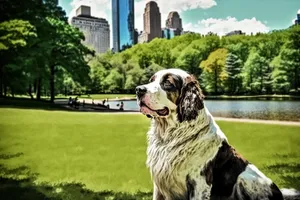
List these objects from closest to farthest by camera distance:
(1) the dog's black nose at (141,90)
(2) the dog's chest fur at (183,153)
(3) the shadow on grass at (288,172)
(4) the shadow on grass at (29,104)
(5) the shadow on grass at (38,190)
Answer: (1) the dog's black nose at (141,90) < (2) the dog's chest fur at (183,153) < (5) the shadow on grass at (38,190) < (3) the shadow on grass at (288,172) < (4) the shadow on grass at (29,104)

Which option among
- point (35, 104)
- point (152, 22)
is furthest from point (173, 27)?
point (35, 104)

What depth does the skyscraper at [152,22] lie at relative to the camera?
2984 mm

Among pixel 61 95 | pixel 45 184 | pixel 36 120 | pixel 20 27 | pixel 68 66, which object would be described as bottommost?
pixel 45 184

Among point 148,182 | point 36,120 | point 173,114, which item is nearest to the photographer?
point 173,114

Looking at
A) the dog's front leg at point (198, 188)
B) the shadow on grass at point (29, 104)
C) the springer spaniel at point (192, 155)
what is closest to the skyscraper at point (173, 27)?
the shadow on grass at point (29, 104)

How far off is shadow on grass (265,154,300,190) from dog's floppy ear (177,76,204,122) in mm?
1160

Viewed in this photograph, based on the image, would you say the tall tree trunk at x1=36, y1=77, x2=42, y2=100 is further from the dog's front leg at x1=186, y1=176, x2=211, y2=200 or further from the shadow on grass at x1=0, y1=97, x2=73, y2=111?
the dog's front leg at x1=186, y1=176, x2=211, y2=200

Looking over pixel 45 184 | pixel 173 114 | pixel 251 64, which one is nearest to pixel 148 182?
pixel 45 184

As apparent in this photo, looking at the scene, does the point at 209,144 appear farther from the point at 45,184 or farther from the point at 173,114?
the point at 45,184

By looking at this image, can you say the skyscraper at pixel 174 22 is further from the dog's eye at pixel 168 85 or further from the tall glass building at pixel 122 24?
the dog's eye at pixel 168 85

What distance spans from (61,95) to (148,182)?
95 cm

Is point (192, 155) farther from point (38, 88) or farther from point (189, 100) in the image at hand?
point (38, 88)

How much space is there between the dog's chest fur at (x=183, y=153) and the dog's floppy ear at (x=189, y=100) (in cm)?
7

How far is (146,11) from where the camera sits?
118 inches
